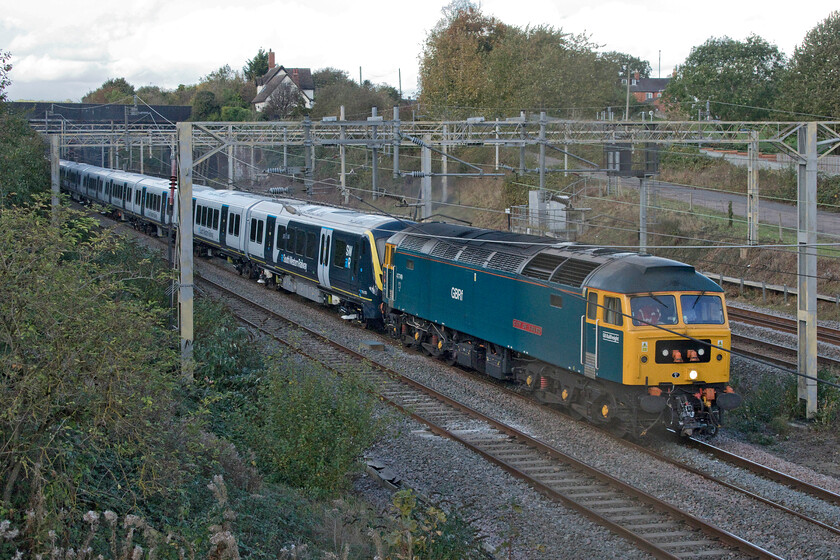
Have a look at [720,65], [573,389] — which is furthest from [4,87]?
[720,65]

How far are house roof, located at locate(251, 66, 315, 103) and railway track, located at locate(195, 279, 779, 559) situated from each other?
253ft

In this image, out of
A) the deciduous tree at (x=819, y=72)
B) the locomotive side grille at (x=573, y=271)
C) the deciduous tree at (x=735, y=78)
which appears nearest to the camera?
the locomotive side grille at (x=573, y=271)

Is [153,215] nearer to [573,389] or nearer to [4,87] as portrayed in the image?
[4,87]

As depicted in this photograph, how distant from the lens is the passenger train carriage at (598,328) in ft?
40.7

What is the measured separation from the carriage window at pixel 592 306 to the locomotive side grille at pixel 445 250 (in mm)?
4484

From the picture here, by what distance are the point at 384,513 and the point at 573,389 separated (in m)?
5.14

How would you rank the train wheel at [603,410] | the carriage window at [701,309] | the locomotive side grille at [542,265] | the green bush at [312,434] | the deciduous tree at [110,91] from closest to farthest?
the green bush at [312,434] → the carriage window at [701,309] → the train wheel at [603,410] → the locomotive side grille at [542,265] → the deciduous tree at [110,91]

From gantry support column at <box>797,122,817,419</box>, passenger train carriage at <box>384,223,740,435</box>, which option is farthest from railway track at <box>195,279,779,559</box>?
gantry support column at <box>797,122,817,419</box>

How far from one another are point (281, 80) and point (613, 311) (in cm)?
8346

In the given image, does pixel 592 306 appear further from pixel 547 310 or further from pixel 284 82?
pixel 284 82

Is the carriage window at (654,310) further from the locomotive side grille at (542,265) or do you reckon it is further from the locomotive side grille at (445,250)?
the locomotive side grille at (445,250)

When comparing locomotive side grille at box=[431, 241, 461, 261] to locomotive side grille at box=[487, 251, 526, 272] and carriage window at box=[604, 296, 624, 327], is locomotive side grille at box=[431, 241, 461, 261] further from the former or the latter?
carriage window at box=[604, 296, 624, 327]

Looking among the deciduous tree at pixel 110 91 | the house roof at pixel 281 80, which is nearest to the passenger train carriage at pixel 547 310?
the house roof at pixel 281 80

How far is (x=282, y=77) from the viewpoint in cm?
9275
